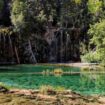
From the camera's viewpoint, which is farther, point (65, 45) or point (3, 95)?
point (65, 45)

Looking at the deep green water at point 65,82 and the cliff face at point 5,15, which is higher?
the cliff face at point 5,15

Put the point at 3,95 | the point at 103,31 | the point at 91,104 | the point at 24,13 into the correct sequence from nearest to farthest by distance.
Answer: the point at 3,95 < the point at 91,104 < the point at 103,31 < the point at 24,13

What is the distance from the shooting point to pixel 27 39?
273 ft

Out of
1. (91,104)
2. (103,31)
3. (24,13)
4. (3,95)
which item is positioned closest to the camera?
(3,95)

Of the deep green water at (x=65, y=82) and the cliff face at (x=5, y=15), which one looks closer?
the deep green water at (x=65, y=82)

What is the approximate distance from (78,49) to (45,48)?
737cm

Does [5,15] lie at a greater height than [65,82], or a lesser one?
greater

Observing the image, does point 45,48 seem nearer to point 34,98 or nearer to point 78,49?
point 78,49

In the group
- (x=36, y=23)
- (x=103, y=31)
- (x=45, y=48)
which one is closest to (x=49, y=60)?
(x=45, y=48)

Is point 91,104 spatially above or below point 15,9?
below

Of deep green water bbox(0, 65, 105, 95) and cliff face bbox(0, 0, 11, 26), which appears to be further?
cliff face bbox(0, 0, 11, 26)

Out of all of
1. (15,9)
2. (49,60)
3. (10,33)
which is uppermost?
(15,9)

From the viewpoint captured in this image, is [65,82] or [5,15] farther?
[5,15]

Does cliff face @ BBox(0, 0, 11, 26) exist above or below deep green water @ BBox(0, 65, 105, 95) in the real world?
above
